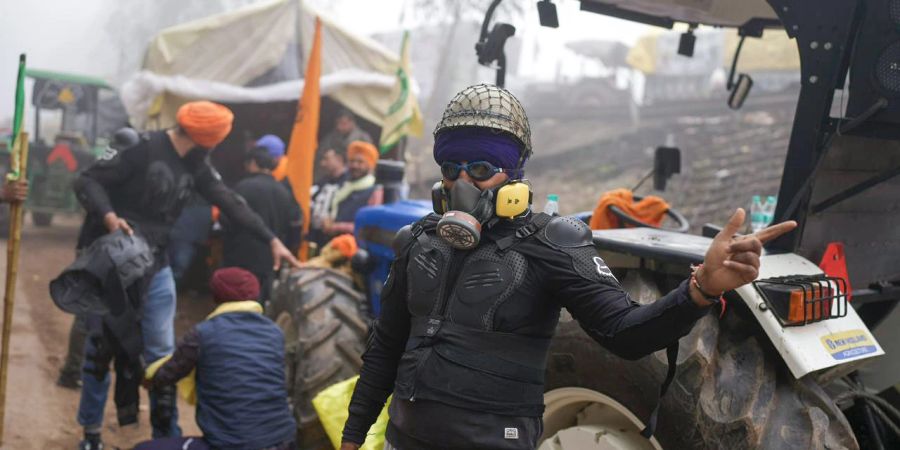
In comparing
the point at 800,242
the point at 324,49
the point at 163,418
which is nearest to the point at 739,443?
the point at 800,242

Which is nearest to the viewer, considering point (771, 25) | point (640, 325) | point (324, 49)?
point (640, 325)

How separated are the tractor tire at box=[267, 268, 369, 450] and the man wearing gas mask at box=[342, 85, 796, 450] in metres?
2.41

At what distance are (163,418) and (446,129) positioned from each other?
2.99 metres

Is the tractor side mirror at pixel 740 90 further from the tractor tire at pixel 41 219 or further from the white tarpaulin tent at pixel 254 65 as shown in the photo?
the tractor tire at pixel 41 219

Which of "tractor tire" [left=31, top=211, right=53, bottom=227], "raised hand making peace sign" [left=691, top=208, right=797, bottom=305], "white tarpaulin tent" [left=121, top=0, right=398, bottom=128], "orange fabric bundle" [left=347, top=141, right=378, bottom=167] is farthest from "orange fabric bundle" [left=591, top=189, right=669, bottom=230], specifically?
→ "tractor tire" [left=31, top=211, right=53, bottom=227]

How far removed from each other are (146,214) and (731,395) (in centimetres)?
371

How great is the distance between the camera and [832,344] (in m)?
2.86

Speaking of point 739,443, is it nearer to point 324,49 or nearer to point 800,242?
point 800,242

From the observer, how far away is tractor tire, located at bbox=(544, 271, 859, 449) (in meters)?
2.70

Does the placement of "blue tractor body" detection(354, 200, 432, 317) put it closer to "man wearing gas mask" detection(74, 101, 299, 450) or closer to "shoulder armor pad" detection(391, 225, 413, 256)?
"man wearing gas mask" detection(74, 101, 299, 450)

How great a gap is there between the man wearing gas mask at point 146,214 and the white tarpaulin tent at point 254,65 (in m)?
5.94

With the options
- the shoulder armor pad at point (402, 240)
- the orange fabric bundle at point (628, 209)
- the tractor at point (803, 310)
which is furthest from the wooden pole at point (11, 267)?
the orange fabric bundle at point (628, 209)

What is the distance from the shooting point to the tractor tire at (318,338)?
4934mm

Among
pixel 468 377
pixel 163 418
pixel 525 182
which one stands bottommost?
pixel 163 418
